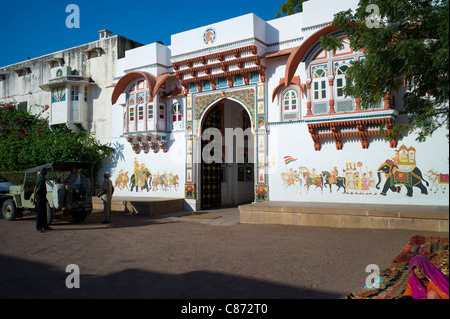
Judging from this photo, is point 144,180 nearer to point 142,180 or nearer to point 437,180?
point 142,180

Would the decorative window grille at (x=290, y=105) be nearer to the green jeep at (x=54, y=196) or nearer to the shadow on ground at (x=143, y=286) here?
the green jeep at (x=54, y=196)

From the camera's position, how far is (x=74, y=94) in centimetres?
1923

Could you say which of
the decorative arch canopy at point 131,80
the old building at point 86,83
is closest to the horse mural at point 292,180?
the decorative arch canopy at point 131,80

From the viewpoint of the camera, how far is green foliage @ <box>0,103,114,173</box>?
56.1ft

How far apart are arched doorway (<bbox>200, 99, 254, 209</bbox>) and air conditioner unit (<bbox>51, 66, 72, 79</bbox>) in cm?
943

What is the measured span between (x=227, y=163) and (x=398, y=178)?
8054 millimetres

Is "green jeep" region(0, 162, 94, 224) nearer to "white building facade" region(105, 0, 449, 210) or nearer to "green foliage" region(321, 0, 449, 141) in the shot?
"white building facade" region(105, 0, 449, 210)

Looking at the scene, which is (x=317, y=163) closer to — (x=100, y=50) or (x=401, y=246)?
(x=401, y=246)

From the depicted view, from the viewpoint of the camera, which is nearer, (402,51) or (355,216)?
(402,51)

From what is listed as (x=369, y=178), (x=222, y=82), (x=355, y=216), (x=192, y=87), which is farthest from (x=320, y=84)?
(x=192, y=87)

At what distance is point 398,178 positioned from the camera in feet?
34.7
